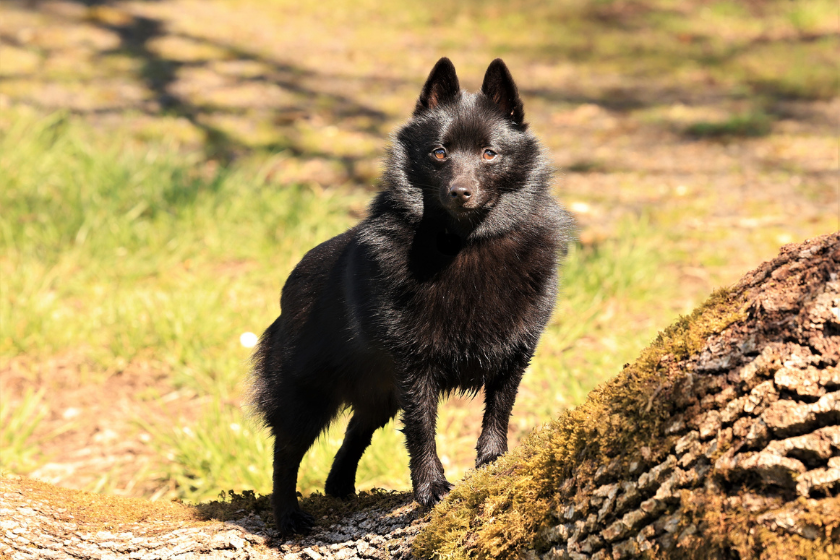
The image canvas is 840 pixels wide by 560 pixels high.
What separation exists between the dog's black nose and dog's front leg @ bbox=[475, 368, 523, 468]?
594mm

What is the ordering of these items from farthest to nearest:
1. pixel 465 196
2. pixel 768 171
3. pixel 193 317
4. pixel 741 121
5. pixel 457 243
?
pixel 741 121, pixel 768 171, pixel 193 317, pixel 457 243, pixel 465 196

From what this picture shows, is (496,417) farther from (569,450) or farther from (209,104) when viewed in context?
(209,104)

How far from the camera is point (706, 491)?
1330 millimetres

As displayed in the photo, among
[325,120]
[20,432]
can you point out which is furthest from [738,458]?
[325,120]

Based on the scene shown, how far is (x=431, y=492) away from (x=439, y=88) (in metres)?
1.37

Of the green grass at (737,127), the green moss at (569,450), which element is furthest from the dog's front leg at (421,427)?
the green grass at (737,127)

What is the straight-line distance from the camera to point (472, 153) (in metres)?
2.51

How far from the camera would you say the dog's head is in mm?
2469

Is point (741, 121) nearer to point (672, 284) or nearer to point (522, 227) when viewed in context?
point (672, 284)

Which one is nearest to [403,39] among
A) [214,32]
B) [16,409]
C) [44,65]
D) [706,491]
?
[214,32]

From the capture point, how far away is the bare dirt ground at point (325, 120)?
14.7ft

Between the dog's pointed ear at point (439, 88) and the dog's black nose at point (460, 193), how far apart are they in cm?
48

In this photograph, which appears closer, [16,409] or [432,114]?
[432,114]

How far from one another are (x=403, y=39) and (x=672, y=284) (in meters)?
5.98
